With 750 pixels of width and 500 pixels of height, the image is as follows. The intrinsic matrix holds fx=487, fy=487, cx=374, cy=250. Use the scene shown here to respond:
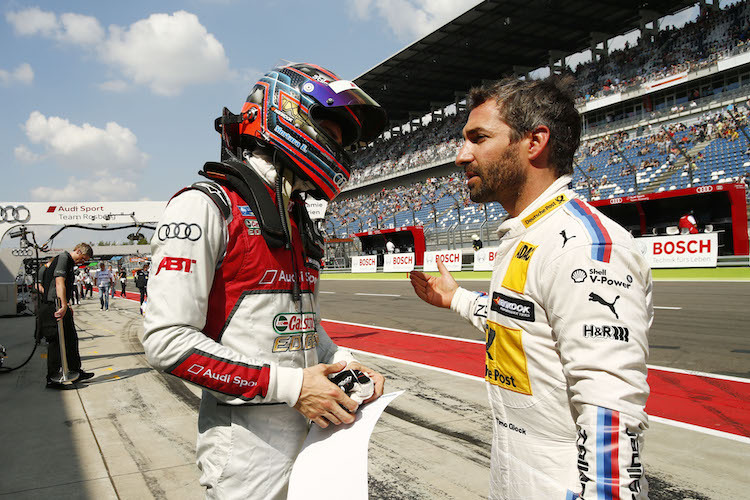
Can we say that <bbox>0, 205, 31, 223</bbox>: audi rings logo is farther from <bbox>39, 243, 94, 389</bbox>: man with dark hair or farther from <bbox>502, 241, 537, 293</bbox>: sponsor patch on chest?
<bbox>502, 241, 537, 293</bbox>: sponsor patch on chest

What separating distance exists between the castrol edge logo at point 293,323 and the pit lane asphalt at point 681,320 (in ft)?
19.2

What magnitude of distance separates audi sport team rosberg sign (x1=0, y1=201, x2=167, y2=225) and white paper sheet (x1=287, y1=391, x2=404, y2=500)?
1155 centimetres

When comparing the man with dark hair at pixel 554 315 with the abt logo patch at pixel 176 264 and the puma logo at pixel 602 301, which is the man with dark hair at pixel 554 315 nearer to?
the puma logo at pixel 602 301

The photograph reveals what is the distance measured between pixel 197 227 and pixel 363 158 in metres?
55.0

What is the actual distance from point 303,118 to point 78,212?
39.6ft

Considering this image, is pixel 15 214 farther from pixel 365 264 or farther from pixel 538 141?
pixel 365 264

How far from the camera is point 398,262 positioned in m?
26.1

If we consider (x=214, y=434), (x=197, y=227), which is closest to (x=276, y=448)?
(x=214, y=434)

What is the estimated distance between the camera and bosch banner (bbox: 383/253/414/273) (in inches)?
994

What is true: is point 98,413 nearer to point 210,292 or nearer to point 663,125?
point 210,292

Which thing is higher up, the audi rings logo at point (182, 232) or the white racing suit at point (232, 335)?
the audi rings logo at point (182, 232)

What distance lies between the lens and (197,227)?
1484 mm

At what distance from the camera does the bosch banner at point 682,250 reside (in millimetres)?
14922

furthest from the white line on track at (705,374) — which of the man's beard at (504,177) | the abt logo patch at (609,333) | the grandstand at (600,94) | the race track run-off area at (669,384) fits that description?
the grandstand at (600,94)
